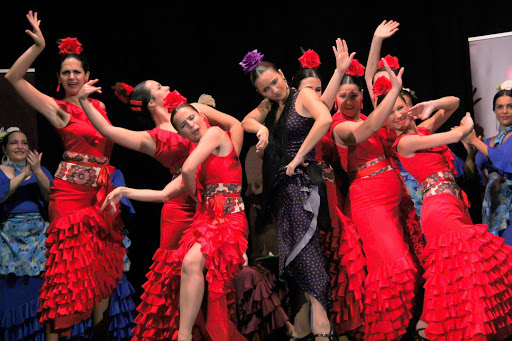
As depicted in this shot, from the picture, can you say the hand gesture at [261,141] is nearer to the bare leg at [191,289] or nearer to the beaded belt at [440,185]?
the bare leg at [191,289]

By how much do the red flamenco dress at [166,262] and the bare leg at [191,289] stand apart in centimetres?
A: 27

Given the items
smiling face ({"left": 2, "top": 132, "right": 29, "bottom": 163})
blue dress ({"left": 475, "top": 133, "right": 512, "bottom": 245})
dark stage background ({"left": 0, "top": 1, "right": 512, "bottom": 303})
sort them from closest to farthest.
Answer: blue dress ({"left": 475, "top": 133, "right": 512, "bottom": 245}) < smiling face ({"left": 2, "top": 132, "right": 29, "bottom": 163}) < dark stage background ({"left": 0, "top": 1, "right": 512, "bottom": 303})

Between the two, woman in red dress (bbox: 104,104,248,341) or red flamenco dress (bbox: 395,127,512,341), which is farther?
woman in red dress (bbox: 104,104,248,341)

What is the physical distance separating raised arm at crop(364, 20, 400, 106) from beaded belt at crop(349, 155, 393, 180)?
452 mm

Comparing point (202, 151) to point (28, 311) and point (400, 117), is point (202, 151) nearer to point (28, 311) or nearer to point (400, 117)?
point (400, 117)

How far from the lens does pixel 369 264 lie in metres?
3.88

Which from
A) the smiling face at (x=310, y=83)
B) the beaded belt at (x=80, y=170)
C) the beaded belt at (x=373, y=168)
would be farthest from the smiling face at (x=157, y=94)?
the beaded belt at (x=373, y=168)

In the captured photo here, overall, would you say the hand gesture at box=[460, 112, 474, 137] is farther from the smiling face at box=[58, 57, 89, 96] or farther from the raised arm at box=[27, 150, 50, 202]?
the raised arm at box=[27, 150, 50, 202]

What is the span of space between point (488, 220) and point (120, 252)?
2.55 m

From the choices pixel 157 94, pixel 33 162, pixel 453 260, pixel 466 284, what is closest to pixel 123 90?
pixel 157 94

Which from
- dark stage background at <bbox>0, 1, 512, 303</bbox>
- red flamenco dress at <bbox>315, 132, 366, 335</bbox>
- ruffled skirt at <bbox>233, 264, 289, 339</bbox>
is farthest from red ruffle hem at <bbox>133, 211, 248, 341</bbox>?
dark stage background at <bbox>0, 1, 512, 303</bbox>

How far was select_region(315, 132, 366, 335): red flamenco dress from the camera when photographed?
3859mm

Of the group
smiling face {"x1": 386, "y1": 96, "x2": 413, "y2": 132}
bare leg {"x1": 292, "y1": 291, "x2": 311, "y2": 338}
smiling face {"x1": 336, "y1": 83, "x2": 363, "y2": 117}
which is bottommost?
bare leg {"x1": 292, "y1": 291, "x2": 311, "y2": 338}

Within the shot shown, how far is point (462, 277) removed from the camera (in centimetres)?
349
